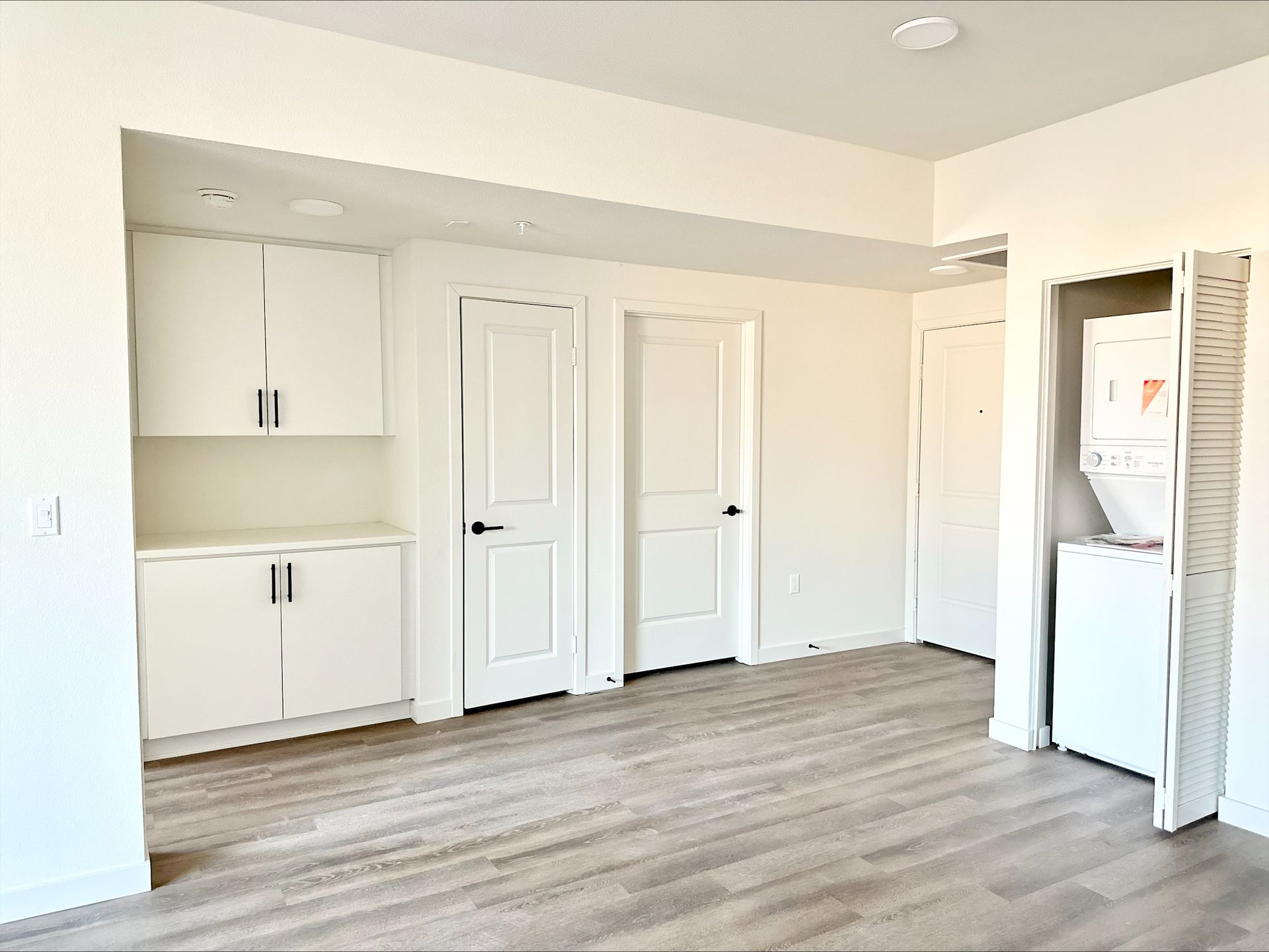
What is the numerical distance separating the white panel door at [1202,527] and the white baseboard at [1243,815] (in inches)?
1.5

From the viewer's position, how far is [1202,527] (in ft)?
9.70

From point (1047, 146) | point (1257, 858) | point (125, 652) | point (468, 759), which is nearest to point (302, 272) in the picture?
point (125, 652)

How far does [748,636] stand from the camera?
16.7 feet

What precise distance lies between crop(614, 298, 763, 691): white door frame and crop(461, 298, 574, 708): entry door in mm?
260

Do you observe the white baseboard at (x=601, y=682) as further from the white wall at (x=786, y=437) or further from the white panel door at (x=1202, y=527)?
the white panel door at (x=1202, y=527)

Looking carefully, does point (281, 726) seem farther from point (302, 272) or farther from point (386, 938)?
point (302, 272)

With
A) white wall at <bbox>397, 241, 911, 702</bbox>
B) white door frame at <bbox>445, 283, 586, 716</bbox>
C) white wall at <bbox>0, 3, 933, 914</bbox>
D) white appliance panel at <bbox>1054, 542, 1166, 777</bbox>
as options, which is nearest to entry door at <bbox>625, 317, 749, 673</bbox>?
white wall at <bbox>397, 241, 911, 702</bbox>

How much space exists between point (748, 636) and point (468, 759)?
2022mm

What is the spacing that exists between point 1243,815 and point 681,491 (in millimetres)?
2897

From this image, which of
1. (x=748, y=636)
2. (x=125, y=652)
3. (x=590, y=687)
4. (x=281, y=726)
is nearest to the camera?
(x=125, y=652)

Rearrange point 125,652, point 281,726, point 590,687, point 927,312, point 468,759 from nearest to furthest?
point 125,652 → point 468,759 → point 281,726 → point 590,687 → point 927,312

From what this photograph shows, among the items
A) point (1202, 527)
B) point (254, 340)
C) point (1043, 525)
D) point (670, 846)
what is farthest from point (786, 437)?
point (254, 340)

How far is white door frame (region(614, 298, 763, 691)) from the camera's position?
4.57m

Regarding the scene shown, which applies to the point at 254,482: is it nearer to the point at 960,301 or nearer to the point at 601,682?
the point at 601,682
